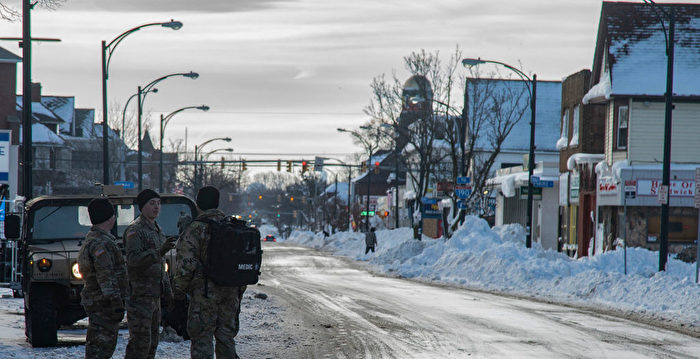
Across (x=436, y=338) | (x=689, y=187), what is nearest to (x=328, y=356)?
(x=436, y=338)

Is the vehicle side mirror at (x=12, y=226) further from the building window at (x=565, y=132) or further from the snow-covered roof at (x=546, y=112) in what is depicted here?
the snow-covered roof at (x=546, y=112)

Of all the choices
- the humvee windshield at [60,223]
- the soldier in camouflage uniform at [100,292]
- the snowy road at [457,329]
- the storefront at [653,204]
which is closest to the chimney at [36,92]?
the storefront at [653,204]

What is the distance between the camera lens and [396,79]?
46875 millimetres

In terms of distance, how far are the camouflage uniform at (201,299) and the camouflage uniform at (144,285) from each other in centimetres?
43

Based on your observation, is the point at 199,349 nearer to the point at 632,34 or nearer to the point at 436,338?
the point at 436,338

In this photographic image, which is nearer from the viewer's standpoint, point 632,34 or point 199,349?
point 199,349

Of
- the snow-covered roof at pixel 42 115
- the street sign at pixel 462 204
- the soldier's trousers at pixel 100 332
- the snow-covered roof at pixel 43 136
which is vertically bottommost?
the street sign at pixel 462 204

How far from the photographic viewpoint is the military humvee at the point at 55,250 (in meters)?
11.7

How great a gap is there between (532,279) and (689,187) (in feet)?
34.9

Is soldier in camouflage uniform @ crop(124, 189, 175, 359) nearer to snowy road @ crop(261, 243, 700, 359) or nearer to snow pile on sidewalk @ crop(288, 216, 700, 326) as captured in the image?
snowy road @ crop(261, 243, 700, 359)

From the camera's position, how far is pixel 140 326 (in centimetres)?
877

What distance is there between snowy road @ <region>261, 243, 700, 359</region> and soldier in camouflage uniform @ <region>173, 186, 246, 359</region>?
11.6ft

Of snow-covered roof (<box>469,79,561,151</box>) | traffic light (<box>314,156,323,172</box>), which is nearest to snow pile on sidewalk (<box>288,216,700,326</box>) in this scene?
snow-covered roof (<box>469,79,561,151</box>)

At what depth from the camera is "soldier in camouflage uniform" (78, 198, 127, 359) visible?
840 cm
